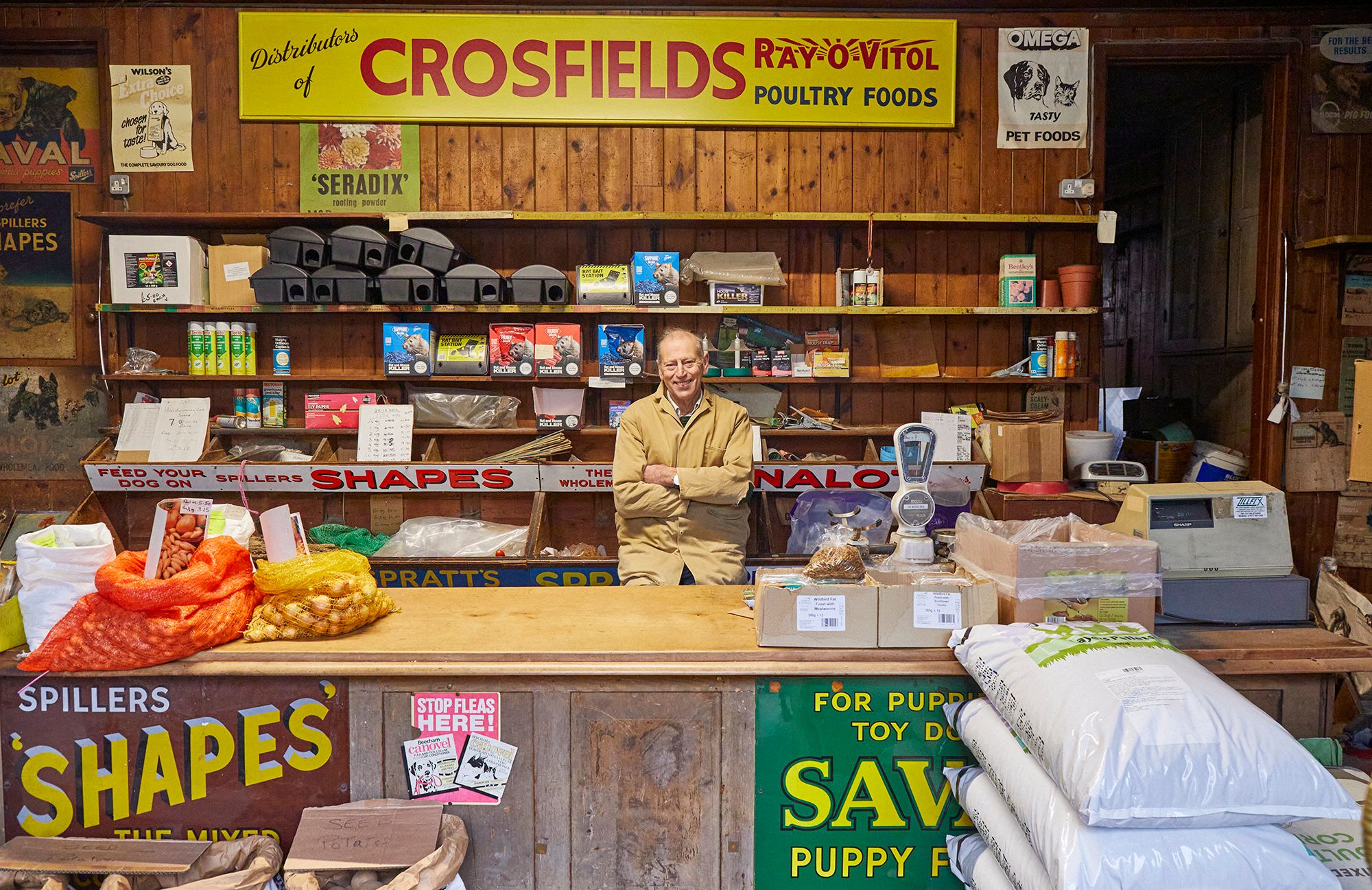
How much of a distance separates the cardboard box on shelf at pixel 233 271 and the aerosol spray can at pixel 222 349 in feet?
0.40

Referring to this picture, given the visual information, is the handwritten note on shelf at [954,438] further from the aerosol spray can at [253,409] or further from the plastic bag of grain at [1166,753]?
the aerosol spray can at [253,409]

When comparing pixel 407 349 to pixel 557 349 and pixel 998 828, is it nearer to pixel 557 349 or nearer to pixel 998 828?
pixel 557 349

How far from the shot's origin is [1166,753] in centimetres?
143

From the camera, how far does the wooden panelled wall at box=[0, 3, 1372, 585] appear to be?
4.45 meters

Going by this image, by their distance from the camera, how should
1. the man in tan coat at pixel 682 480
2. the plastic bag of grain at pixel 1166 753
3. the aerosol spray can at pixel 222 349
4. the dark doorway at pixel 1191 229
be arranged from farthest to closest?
the dark doorway at pixel 1191 229 < the aerosol spray can at pixel 222 349 < the man in tan coat at pixel 682 480 < the plastic bag of grain at pixel 1166 753

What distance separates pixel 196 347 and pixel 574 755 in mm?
3489

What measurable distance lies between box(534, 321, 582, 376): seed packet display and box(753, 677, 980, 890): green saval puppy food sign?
8.59ft

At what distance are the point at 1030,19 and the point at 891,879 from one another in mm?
4328

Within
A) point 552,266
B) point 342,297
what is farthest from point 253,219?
point 552,266

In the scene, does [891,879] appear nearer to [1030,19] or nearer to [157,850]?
[157,850]

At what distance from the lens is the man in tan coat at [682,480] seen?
10.5 feet

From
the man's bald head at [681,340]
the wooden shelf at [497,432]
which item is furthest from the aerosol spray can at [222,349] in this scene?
the man's bald head at [681,340]

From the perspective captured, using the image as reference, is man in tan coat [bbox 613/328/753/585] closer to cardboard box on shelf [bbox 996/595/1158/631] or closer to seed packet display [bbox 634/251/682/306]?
seed packet display [bbox 634/251/682/306]

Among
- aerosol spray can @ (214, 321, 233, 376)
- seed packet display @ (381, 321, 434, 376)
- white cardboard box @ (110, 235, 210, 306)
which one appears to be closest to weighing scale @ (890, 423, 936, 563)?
seed packet display @ (381, 321, 434, 376)
